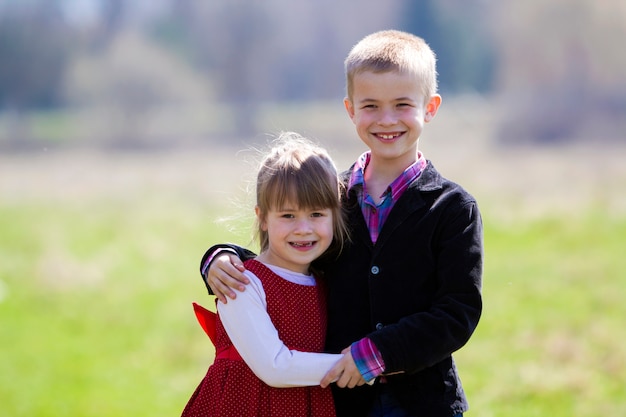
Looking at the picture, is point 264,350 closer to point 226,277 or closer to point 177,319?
point 226,277

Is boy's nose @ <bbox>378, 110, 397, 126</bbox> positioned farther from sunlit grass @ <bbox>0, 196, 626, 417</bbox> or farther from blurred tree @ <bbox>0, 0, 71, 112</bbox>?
blurred tree @ <bbox>0, 0, 71, 112</bbox>

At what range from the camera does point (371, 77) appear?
2.68 meters

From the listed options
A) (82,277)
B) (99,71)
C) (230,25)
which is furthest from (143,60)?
(82,277)

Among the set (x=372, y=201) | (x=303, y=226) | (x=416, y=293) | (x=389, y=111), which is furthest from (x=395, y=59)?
(x=416, y=293)

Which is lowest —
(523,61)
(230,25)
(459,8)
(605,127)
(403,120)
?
(403,120)

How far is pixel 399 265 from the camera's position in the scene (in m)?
2.61

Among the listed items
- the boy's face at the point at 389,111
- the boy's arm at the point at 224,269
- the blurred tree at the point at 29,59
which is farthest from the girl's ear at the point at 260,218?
the blurred tree at the point at 29,59

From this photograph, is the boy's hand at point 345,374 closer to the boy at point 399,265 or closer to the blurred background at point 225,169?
the boy at point 399,265

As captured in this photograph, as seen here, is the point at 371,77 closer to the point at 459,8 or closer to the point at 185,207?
the point at 185,207

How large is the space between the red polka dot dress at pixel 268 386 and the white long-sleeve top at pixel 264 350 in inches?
1.9

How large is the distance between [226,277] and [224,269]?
0.13ft

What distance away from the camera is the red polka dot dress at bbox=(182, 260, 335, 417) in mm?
2592

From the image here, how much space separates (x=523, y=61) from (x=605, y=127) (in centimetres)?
671

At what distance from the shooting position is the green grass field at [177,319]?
6.12 meters
